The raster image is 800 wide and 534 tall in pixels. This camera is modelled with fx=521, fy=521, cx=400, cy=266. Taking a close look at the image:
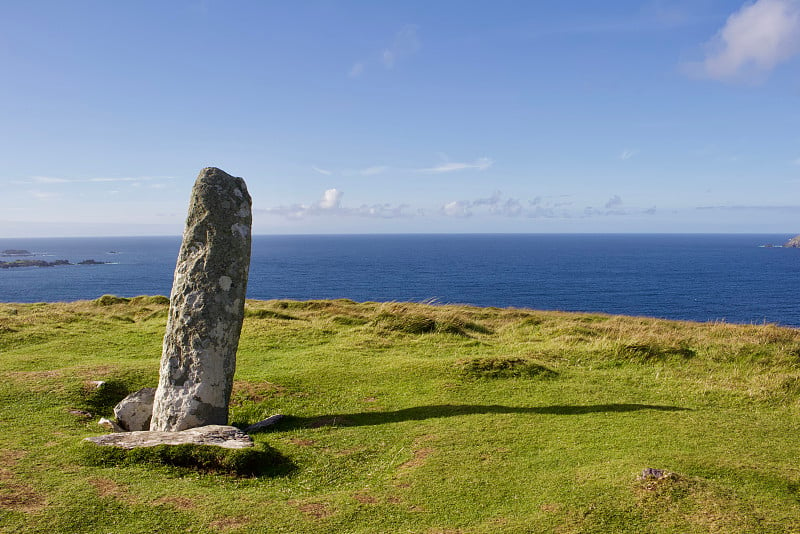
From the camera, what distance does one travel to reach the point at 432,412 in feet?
40.8

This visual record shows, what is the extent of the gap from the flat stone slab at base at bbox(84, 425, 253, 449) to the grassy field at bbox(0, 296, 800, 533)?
36cm

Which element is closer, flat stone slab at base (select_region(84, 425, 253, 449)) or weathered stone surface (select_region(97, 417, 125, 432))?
flat stone slab at base (select_region(84, 425, 253, 449))

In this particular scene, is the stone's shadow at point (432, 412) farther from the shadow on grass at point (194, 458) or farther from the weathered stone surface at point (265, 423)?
the shadow on grass at point (194, 458)

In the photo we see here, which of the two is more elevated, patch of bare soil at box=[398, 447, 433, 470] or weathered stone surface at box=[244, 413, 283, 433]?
patch of bare soil at box=[398, 447, 433, 470]

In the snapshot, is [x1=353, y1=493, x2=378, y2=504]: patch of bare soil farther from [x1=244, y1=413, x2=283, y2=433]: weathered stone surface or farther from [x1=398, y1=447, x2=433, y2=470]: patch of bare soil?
[x1=244, y1=413, x2=283, y2=433]: weathered stone surface

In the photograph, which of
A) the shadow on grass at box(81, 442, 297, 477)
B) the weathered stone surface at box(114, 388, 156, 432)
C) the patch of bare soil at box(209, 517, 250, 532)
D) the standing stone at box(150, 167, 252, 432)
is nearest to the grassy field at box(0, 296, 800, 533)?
the patch of bare soil at box(209, 517, 250, 532)

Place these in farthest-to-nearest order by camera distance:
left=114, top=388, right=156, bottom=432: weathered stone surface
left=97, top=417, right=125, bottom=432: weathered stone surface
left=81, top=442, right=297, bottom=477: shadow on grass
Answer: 1. left=114, top=388, right=156, bottom=432: weathered stone surface
2. left=97, top=417, right=125, bottom=432: weathered stone surface
3. left=81, top=442, right=297, bottom=477: shadow on grass

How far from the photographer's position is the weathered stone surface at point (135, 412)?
1212 cm

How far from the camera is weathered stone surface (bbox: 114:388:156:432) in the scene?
39.8ft

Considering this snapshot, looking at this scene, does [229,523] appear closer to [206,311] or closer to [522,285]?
[206,311]

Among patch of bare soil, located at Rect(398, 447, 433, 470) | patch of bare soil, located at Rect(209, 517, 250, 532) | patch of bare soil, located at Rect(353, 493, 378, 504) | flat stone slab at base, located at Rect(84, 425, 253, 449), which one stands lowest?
patch of bare soil, located at Rect(398, 447, 433, 470)

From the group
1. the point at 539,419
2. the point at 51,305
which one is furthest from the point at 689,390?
the point at 51,305

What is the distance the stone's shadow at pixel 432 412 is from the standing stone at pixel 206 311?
1.63m

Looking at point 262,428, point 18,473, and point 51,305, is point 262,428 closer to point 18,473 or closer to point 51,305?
point 18,473
